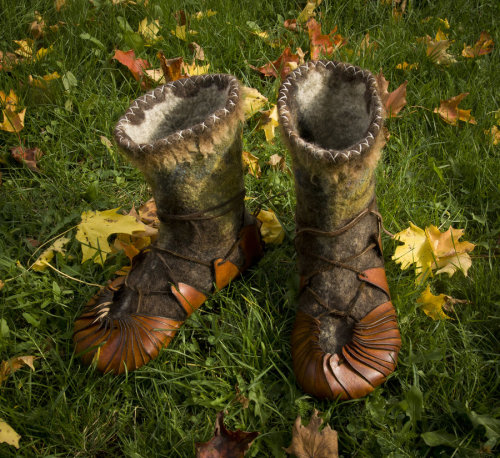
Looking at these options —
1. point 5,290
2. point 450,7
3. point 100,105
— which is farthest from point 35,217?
point 450,7

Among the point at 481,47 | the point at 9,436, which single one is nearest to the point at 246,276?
the point at 9,436

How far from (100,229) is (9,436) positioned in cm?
65

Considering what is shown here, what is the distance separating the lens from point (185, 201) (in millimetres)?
1383

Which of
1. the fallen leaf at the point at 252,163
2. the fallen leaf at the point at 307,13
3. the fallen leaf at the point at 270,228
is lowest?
the fallen leaf at the point at 270,228

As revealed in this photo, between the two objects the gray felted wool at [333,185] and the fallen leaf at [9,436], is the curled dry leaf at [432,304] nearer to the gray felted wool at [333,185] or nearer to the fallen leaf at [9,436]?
the gray felted wool at [333,185]

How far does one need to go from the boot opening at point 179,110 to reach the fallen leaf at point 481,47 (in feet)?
5.05

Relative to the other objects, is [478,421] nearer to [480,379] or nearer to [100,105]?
[480,379]

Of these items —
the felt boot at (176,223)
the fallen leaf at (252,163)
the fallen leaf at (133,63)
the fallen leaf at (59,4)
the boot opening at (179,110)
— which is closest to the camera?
the felt boot at (176,223)

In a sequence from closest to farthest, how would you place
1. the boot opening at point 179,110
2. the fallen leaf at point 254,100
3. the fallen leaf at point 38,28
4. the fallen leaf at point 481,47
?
the boot opening at point 179,110 → the fallen leaf at point 254,100 → the fallen leaf at point 481,47 → the fallen leaf at point 38,28

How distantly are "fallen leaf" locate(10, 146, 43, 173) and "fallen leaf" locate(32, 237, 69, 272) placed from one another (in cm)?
42

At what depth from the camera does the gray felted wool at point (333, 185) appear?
4.08ft

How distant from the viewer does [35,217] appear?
190 cm

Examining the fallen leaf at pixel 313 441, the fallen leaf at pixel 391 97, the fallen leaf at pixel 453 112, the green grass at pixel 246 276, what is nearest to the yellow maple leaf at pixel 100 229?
the green grass at pixel 246 276

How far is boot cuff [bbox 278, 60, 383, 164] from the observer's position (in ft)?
4.08
